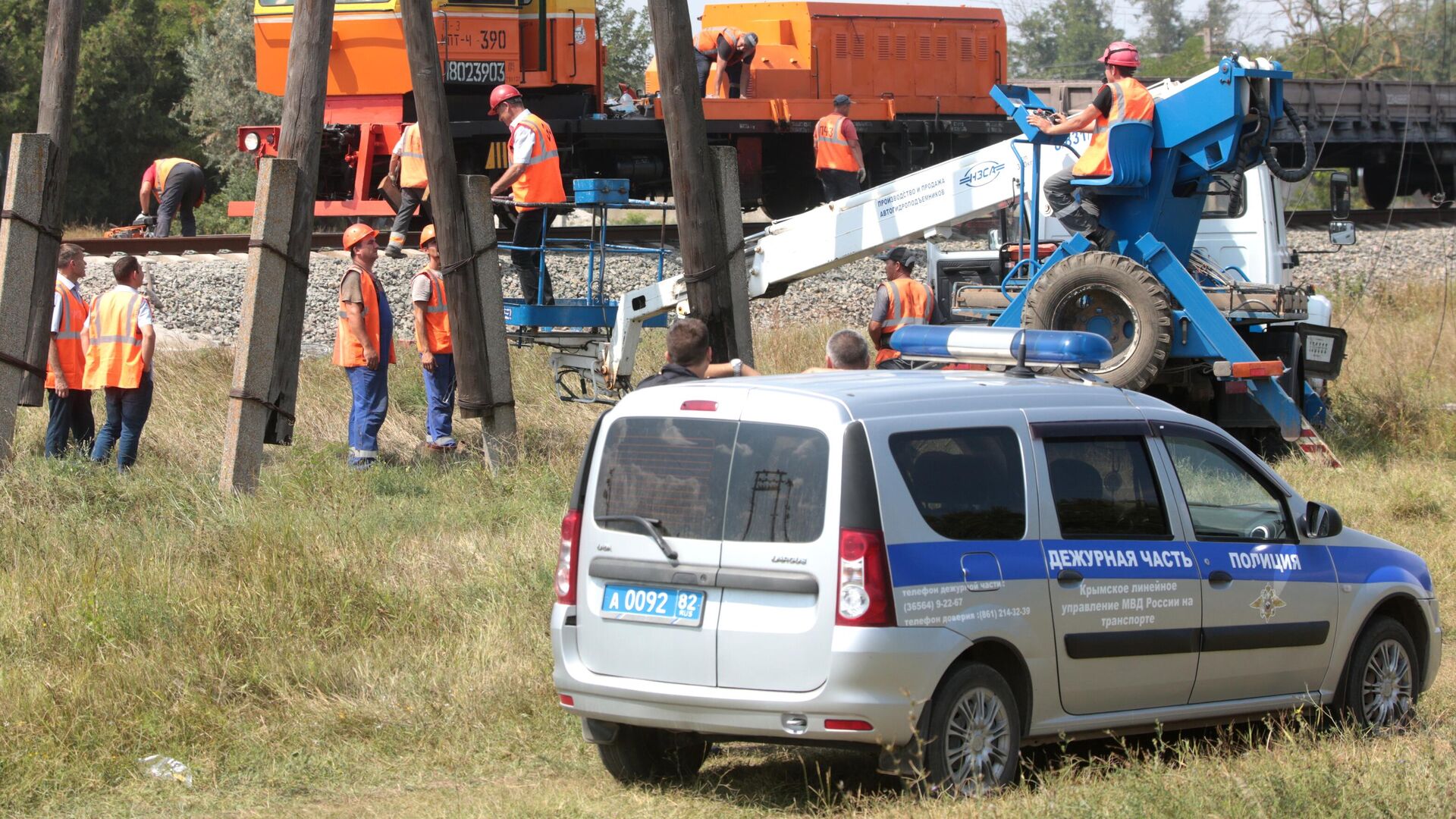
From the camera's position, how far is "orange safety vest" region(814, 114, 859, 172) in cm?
1961

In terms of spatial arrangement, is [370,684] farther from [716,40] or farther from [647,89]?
[647,89]

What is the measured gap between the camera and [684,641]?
530 cm

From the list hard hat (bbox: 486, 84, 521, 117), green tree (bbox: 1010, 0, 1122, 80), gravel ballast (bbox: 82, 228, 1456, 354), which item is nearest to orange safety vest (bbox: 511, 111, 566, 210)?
hard hat (bbox: 486, 84, 521, 117)

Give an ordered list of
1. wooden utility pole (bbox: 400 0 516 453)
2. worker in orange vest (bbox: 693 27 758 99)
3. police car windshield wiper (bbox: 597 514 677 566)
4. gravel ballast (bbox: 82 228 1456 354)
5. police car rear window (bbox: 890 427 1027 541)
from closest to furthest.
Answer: police car rear window (bbox: 890 427 1027 541) < police car windshield wiper (bbox: 597 514 677 566) < wooden utility pole (bbox: 400 0 516 453) < gravel ballast (bbox: 82 228 1456 354) < worker in orange vest (bbox: 693 27 758 99)

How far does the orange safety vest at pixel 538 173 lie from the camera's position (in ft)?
39.8

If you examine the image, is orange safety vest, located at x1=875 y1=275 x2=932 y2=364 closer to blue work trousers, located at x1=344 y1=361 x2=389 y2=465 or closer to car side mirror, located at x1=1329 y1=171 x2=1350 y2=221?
car side mirror, located at x1=1329 y1=171 x2=1350 y2=221

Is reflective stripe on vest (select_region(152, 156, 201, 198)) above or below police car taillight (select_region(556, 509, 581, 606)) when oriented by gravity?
above

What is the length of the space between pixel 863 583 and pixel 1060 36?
91.7m

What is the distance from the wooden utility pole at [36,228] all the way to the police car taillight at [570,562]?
245 inches

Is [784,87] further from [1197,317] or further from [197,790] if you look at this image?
[197,790]

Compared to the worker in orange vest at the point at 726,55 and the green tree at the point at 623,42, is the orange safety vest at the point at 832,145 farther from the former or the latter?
the green tree at the point at 623,42

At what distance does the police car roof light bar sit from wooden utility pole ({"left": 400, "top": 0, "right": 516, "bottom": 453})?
14.7 feet

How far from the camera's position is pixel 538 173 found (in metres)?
12.2

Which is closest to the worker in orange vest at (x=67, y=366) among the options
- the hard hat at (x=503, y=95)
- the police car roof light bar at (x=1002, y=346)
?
the hard hat at (x=503, y=95)
